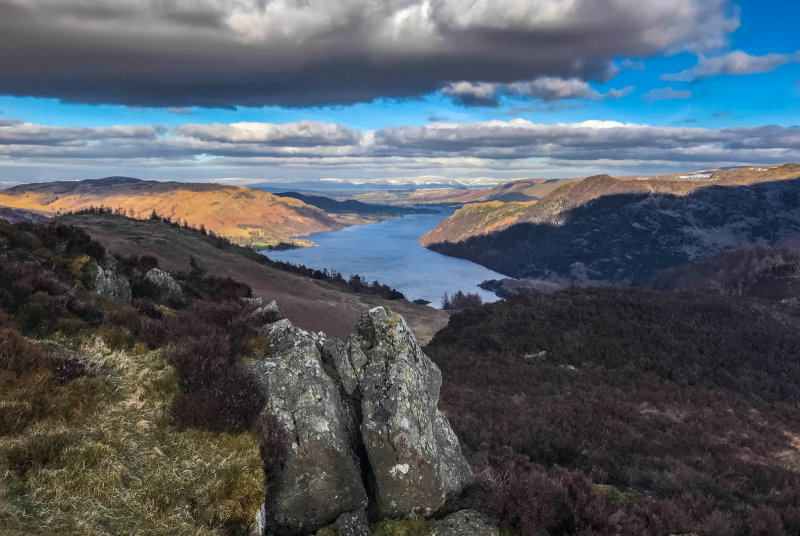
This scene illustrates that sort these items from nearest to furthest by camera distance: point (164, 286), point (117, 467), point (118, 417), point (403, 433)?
point (117, 467) < point (118, 417) < point (403, 433) < point (164, 286)

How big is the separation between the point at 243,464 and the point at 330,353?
4546 mm

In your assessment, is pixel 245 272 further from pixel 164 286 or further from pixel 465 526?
pixel 465 526

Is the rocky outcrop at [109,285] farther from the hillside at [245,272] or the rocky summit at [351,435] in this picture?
the hillside at [245,272]

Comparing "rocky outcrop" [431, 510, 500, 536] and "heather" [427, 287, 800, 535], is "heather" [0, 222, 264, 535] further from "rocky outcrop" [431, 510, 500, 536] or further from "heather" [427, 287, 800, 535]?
"heather" [427, 287, 800, 535]

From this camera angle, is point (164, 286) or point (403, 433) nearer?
point (403, 433)

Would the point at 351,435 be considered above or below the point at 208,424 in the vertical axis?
below

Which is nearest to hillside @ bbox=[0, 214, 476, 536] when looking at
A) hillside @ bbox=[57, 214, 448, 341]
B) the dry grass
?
the dry grass

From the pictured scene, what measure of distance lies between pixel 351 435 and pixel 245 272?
70865mm

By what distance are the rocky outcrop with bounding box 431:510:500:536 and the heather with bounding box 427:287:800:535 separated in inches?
14.1

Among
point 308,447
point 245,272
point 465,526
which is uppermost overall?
point 308,447

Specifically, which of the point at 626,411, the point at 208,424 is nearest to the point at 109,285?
the point at 208,424

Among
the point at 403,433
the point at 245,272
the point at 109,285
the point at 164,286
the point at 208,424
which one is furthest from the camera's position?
the point at 245,272

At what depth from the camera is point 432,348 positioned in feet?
150

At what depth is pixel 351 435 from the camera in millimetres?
10039
